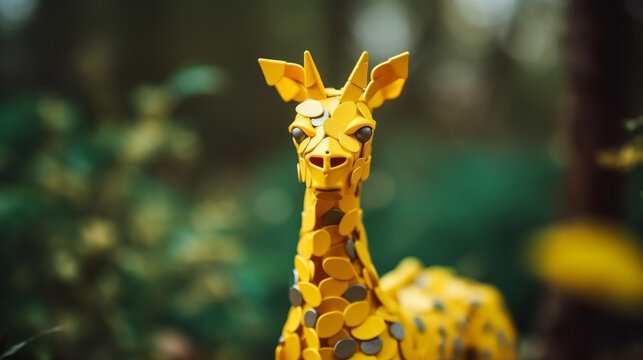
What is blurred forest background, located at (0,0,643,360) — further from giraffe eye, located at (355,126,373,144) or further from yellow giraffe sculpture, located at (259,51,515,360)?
giraffe eye, located at (355,126,373,144)

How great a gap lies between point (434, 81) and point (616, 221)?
16.8ft

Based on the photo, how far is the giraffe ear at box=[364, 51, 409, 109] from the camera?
1.41 m

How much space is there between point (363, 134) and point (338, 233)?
0.29 m

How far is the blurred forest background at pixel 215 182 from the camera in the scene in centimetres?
227

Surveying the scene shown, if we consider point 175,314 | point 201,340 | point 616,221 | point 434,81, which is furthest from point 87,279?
Result: point 434,81

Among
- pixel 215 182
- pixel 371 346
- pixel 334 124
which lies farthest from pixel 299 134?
pixel 215 182

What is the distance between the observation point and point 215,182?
541 cm

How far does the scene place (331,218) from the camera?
1.36m

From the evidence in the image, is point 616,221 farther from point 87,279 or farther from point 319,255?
point 87,279

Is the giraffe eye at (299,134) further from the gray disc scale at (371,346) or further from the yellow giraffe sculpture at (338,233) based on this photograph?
the gray disc scale at (371,346)

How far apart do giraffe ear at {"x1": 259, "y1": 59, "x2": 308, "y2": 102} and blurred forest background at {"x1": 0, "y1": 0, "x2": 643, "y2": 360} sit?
116 cm

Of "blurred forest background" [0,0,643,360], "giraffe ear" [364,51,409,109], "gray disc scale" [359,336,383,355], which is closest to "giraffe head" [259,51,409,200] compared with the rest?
"giraffe ear" [364,51,409,109]

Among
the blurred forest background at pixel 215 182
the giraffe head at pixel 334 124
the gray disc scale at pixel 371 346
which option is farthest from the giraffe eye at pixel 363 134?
the blurred forest background at pixel 215 182

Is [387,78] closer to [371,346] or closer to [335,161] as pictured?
[335,161]
